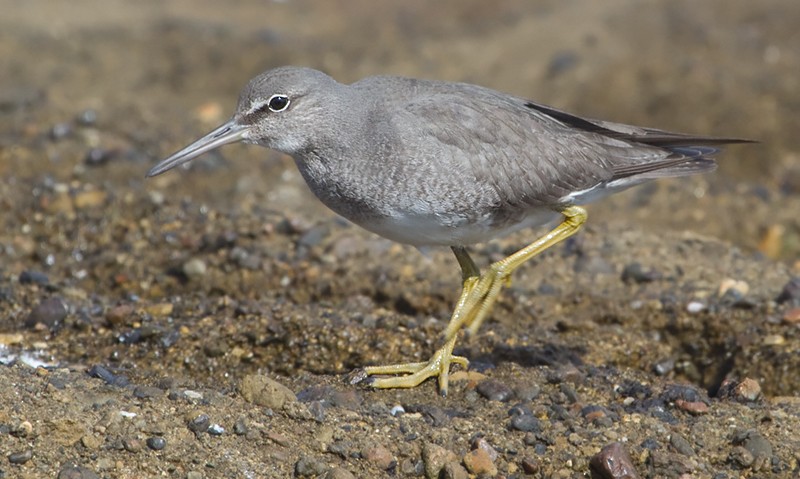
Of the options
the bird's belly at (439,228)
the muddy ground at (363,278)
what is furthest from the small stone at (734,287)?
the bird's belly at (439,228)

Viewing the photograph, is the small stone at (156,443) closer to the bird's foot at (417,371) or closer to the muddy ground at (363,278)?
the muddy ground at (363,278)

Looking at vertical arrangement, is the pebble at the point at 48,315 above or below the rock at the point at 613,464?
above

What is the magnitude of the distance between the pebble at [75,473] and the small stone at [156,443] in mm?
361

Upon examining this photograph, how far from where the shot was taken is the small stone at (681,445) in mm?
6091

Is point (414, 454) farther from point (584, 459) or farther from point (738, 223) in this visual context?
point (738, 223)

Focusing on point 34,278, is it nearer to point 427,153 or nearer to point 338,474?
point 427,153

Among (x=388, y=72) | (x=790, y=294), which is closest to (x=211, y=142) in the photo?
(x=790, y=294)

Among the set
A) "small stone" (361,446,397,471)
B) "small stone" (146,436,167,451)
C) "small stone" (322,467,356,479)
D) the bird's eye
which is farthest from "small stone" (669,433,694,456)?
the bird's eye

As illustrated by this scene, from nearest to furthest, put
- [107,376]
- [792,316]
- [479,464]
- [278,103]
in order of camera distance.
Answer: [479,464], [107,376], [278,103], [792,316]

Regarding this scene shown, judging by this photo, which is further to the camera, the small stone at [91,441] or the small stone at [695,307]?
the small stone at [695,307]

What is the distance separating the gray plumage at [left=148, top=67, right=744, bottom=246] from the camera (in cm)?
665

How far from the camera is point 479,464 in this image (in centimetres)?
595

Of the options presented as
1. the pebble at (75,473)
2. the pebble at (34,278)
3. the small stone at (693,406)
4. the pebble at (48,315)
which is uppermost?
the pebble at (34,278)

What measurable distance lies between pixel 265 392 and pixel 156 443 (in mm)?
803
